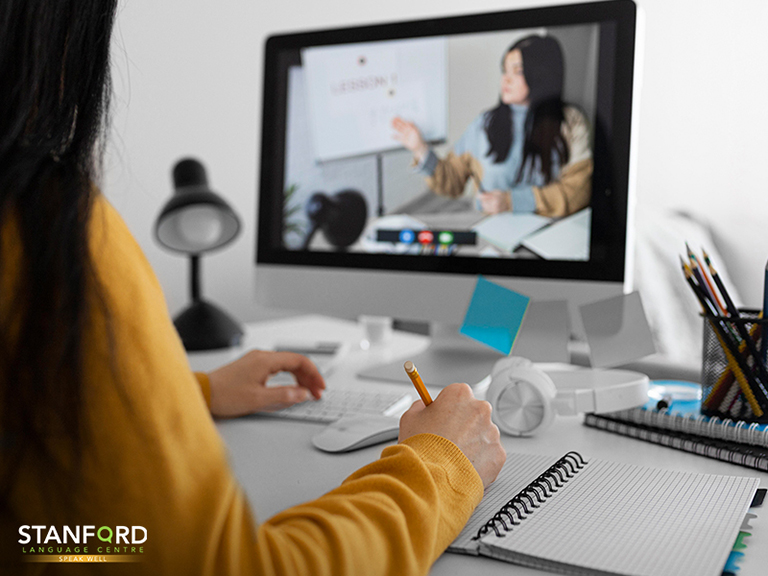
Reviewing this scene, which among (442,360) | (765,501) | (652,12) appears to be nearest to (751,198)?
(652,12)

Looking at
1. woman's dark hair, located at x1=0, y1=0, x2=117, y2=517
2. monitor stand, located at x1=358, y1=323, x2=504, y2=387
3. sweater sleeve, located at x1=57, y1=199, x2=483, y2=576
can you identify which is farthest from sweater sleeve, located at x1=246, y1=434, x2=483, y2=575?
monitor stand, located at x1=358, y1=323, x2=504, y2=387

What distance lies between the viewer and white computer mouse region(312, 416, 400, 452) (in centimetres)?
70

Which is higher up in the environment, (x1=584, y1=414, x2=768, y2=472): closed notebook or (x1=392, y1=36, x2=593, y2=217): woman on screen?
(x1=392, y1=36, x2=593, y2=217): woman on screen

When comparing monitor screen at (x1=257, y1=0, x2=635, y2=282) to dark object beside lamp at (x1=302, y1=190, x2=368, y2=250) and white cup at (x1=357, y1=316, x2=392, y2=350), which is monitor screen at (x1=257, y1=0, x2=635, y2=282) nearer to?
dark object beside lamp at (x1=302, y1=190, x2=368, y2=250)

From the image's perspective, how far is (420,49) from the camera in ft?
3.29

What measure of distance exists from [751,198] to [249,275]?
131 cm

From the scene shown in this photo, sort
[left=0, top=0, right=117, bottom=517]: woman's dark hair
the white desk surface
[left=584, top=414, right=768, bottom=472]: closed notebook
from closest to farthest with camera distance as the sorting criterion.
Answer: [left=0, top=0, right=117, bottom=517]: woman's dark hair
the white desk surface
[left=584, top=414, right=768, bottom=472]: closed notebook

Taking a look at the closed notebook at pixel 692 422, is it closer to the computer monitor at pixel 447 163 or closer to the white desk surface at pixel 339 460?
the white desk surface at pixel 339 460

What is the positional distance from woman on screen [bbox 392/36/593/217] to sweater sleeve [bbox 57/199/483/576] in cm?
59

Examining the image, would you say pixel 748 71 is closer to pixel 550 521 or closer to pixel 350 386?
pixel 350 386

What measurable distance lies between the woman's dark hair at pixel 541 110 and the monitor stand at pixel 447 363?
0.29 metres

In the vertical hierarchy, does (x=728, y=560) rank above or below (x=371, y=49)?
below

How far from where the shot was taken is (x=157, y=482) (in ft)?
1.15

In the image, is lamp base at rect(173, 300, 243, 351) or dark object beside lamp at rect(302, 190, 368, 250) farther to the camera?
lamp base at rect(173, 300, 243, 351)
